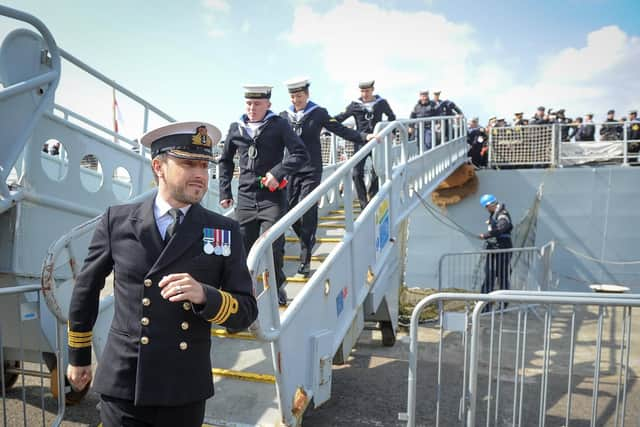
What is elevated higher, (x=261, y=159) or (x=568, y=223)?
(x=261, y=159)

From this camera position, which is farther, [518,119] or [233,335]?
[518,119]

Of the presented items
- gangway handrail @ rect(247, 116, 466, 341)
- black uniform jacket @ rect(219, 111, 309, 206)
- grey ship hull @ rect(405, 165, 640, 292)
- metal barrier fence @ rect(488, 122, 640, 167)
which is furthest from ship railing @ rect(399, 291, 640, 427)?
metal barrier fence @ rect(488, 122, 640, 167)

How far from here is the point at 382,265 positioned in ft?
17.1

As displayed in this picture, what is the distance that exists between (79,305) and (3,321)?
302 centimetres

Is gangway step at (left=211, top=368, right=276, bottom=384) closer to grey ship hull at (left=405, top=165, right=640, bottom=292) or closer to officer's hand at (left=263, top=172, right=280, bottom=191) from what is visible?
officer's hand at (left=263, top=172, right=280, bottom=191)

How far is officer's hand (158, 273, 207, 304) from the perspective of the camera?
162cm

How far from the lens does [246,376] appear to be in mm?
3475

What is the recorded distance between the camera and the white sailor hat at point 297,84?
16.0 feet

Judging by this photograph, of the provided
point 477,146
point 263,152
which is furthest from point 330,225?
point 477,146

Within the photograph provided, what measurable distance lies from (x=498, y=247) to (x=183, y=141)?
26.8 feet

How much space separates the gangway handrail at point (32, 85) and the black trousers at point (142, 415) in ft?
9.05

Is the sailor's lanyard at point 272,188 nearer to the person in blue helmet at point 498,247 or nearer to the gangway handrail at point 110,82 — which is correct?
the gangway handrail at point 110,82

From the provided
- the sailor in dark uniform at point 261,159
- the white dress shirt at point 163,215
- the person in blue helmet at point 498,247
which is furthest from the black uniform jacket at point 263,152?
the person in blue helmet at point 498,247

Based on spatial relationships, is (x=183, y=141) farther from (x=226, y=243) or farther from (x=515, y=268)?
(x=515, y=268)
